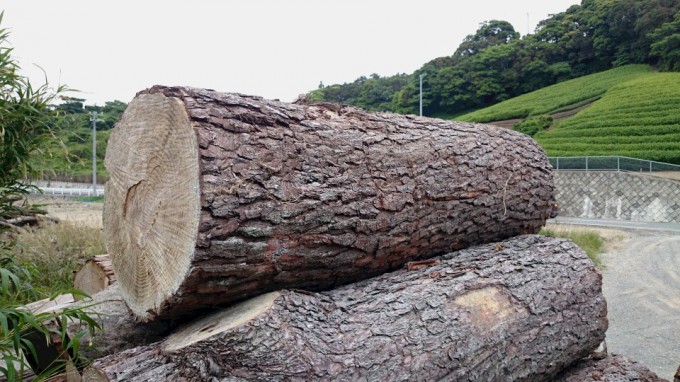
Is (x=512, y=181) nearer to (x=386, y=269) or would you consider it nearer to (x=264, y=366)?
(x=386, y=269)

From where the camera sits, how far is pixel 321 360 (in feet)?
6.54

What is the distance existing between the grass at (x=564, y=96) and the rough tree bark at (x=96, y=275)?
2640 centimetres

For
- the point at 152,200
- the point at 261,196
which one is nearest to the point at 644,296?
the point at 261,196

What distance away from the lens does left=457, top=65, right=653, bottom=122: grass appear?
28812 millimetres

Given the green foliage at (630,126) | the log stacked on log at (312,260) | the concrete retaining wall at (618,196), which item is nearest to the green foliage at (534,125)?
the green foliage at (630,126)

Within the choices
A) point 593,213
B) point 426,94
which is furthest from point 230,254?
point 426,94

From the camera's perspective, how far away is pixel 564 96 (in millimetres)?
30219

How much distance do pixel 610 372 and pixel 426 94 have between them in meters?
33.3

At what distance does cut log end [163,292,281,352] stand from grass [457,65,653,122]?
90.5 feet

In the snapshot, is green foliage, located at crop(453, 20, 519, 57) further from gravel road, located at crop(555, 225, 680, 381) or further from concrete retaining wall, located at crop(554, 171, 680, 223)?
gravel road, located at crop(555, 225, 680, 381)

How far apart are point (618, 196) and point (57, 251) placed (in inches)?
609

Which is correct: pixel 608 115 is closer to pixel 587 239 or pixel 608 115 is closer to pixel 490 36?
pixel 587 239

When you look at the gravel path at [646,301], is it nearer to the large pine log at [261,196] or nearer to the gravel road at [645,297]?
the gravel road at [645,297]

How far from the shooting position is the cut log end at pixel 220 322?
78.2 inches
